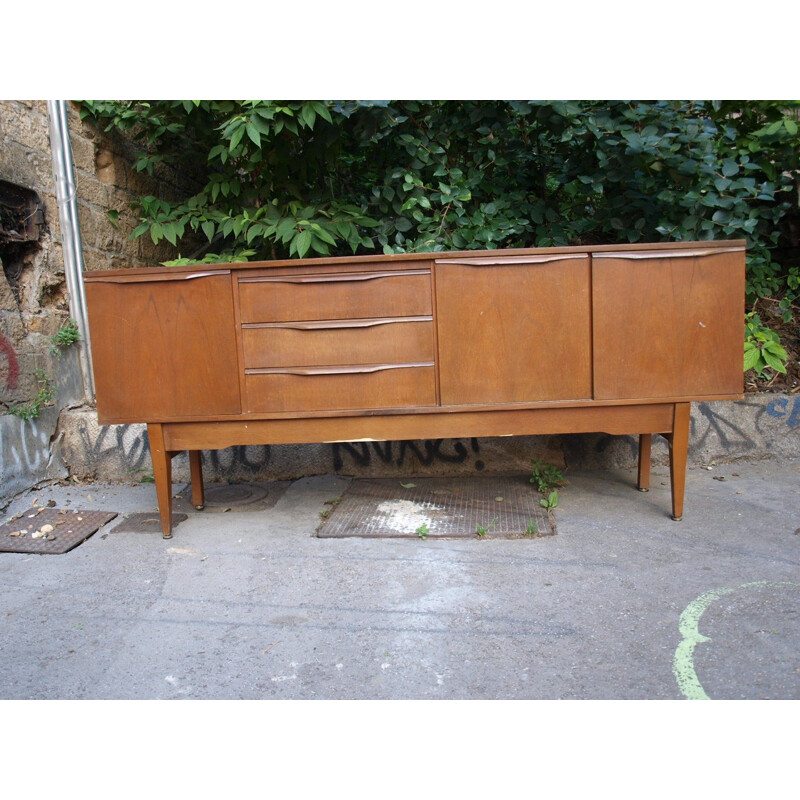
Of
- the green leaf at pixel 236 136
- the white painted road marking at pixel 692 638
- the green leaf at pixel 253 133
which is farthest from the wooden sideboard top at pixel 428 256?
the white painted road marking at pixel 692 638

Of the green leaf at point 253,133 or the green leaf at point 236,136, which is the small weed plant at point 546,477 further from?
the green leaf at point 236,136

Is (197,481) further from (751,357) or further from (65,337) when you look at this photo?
(751,357)

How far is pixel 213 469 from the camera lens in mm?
4562

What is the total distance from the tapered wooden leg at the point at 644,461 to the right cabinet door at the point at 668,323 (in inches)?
28.2

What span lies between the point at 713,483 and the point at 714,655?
212cm

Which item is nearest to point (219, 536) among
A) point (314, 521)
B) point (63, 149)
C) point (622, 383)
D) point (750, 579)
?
point (314, 521)

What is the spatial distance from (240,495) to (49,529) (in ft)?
3.62

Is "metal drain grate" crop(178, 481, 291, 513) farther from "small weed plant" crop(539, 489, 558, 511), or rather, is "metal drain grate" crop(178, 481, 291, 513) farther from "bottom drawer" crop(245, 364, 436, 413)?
"small weed plant" crop(539, 489, 558, 511)

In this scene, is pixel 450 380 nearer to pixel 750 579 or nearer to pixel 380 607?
pixel 380 607

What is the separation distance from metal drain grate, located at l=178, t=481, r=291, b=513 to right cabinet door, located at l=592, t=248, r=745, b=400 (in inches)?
84.2

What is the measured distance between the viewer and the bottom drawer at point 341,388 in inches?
129

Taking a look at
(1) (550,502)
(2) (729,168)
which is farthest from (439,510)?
(2) (729,168)

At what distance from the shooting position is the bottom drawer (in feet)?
10.8

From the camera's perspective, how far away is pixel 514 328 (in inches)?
127
